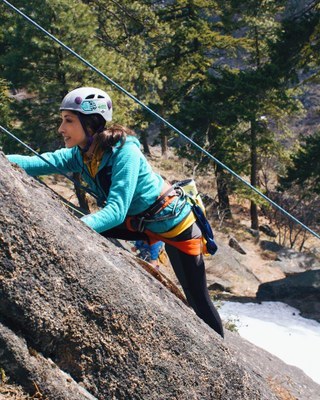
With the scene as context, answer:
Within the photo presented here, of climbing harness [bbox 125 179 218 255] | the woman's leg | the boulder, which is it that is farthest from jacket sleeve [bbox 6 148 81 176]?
the boulder

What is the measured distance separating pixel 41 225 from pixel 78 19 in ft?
46.1

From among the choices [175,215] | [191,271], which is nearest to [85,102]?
[175,215]

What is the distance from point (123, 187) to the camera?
3.22 metres

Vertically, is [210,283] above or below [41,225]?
below

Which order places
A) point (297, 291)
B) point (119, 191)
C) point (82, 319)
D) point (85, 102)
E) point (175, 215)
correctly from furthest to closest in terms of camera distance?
1. point (297, 291)
2. point (175, 215)
3. point (85, 102)
4. point (119, 191)
5. point (82, 319)

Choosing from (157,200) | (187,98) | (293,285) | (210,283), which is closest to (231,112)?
(187,98)

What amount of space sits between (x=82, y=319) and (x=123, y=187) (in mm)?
817

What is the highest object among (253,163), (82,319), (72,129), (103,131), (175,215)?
(253,163)

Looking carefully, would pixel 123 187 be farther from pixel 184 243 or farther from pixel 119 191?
pixel 184 243

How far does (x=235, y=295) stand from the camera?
52.0 feet

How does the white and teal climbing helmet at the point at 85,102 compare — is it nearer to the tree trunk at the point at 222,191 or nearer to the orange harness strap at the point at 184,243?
the orange harness strap at the point at 184,243

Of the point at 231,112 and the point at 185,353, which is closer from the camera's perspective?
the point at 185,353

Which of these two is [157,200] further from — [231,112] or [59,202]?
[231,112]

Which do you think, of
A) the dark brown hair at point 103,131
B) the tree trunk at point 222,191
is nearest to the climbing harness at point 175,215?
the dark brown hair at point 103,131
